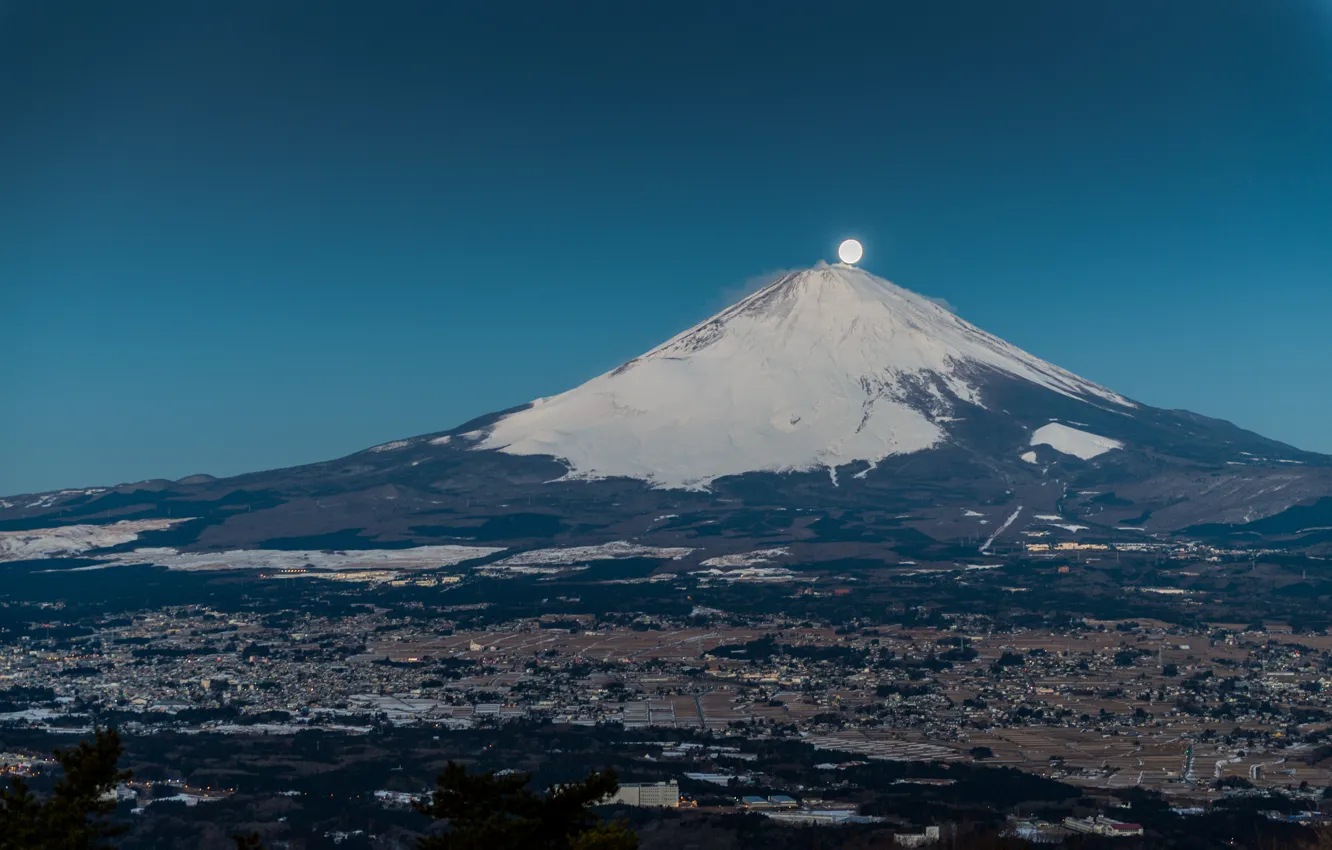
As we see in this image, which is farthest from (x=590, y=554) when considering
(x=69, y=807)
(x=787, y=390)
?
(x=69, y=807)

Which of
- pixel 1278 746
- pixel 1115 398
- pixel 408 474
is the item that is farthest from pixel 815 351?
pixel 1278 746

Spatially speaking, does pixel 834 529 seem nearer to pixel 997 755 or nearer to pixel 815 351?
pixel 815 351

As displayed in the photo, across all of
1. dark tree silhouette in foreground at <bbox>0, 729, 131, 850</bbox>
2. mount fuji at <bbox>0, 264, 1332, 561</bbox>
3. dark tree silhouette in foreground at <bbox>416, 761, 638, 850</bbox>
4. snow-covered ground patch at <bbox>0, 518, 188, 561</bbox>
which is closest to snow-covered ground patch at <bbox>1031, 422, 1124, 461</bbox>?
mount fuji at <bbox>0, 264, 1332, 561</bbox>

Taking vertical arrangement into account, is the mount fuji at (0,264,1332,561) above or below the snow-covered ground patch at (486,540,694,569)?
above

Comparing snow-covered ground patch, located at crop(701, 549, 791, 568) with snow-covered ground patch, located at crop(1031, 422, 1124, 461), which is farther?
snow-covered ground patch, located at crop(1031, 422, 1124, 461)

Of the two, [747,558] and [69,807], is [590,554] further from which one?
[69,807]

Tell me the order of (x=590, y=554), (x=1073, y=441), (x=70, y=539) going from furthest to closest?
1. (x=1073, y=441)
2. (x=70, y=539)
3. (x=590, y=554)

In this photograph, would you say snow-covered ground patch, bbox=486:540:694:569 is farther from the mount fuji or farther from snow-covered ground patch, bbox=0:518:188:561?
snow-covered ground patch, bbox=0:518:188:561

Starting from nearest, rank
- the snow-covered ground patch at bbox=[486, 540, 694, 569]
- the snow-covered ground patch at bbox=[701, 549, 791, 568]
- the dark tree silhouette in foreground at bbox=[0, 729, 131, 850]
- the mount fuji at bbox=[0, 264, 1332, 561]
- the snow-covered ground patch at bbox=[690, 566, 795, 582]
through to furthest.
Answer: the dark tree silhouette in foreground at bbox=[0, 729, 131, 850], the snow-covered ground patch at bbox=[690, 566, 795, 582], the snow-covered ground patch at bbox=[701, 549, 791, 568], the snow-covered ground patch at bbox=[486, 540, 694, 569], the mount fuji at bbox=[0, 264, 1332, 561]
